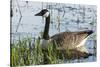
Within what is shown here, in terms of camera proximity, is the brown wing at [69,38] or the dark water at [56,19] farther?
the brown wing at [69,38]

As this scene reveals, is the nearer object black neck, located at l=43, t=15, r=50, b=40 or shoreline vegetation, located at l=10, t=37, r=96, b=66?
shoreline vegetation, located at l=10, t=37, r=96, b=66

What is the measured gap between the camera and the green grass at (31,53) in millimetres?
2045

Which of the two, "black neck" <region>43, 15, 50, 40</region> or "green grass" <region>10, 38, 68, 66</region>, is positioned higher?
"black neck" <region>43, 15, 50, 40</region>

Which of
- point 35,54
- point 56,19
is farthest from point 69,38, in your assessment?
point 35,54

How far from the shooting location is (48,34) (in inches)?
85.8

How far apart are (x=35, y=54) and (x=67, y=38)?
1.26 ft

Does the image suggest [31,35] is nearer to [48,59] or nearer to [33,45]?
[33,45]

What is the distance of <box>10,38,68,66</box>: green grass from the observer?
2.04 m

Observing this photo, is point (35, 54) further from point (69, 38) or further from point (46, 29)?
point (69, 38)

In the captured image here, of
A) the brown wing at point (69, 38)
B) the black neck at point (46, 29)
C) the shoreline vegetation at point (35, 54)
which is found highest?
the black neck at point (46, 29)

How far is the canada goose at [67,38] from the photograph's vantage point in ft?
7.11

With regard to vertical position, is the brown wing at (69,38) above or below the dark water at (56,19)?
below

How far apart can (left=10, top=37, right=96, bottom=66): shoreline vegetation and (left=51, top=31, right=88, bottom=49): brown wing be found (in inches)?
2.1
